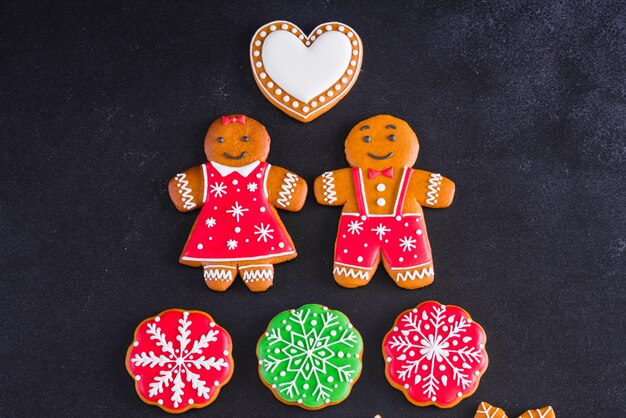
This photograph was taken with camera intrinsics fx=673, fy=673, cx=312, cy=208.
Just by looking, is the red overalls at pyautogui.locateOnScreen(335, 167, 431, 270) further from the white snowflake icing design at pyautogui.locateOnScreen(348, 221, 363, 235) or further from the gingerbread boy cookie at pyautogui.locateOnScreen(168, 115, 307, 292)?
the gingerbread boy cookie at pyautogui.locateOnScreen(168, 115, 307, 292)

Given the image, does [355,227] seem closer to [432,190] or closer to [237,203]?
[432,190]

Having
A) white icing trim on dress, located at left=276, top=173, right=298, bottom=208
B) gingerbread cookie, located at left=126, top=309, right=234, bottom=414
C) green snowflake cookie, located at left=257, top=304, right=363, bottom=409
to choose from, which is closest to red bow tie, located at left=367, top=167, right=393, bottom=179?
white icing trim on dress, located at left=276, top=173, right=298, bottom=208

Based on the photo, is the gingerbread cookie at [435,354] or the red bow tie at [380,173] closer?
the gingerbread cookie at [435,354]

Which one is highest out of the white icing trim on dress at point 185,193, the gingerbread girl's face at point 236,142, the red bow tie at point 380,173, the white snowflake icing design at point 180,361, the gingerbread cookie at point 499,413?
the gingerbread girl's face at point 236,142

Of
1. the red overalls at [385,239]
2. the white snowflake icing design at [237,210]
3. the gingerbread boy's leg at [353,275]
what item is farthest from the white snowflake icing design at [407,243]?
the white snowflake icing design at [237,210]

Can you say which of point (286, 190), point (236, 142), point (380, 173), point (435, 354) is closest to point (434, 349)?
point (435, 354)

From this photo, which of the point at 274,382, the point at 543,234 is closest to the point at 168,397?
the point at 274,382

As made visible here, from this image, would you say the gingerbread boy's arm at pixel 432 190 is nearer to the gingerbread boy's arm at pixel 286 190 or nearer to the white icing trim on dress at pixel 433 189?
the white icing trim on dress at pixel 433 189

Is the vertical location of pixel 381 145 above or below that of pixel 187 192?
above
